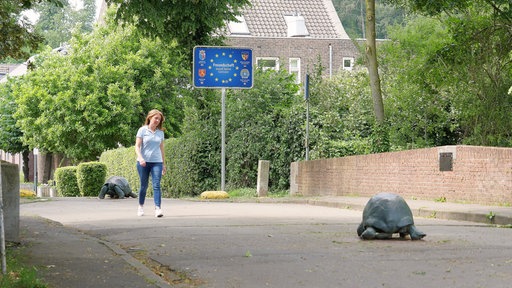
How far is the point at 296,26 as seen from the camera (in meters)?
64.2

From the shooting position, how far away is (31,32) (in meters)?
15.2

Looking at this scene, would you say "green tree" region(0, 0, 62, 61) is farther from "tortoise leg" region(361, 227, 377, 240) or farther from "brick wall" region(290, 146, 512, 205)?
"brick wall" region(290, 146, 512, 205)

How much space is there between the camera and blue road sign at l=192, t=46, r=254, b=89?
2741cm

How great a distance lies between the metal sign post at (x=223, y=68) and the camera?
89.9 ft

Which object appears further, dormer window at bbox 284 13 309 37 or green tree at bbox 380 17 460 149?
dormer window at bbox 284 13 309 37

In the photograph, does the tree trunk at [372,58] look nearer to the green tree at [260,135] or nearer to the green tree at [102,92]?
the green tree at [260,135]

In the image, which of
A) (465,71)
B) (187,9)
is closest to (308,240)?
(187,9)

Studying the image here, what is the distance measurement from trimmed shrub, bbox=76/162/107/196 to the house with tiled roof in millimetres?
22178

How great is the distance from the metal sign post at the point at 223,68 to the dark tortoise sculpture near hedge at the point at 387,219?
52.3 ft

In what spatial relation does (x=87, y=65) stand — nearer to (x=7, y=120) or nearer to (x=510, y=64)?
(x=7, y=120)

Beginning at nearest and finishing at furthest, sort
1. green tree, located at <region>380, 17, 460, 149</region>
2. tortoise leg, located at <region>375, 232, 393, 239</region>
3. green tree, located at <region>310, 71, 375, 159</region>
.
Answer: tortoise leg, located at <region>375, 232, 393, 239</region> → green tree, located at <region>380, 17, 460, 149</region> → green tree, located at <region>310, 71, 375, 159</region>

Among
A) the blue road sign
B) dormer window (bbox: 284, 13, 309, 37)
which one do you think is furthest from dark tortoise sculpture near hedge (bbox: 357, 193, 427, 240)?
dormer window (bbox: 284, 13, 309, 37)

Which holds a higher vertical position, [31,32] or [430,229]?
[31,32]

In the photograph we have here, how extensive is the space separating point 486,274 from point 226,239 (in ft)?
13.8
